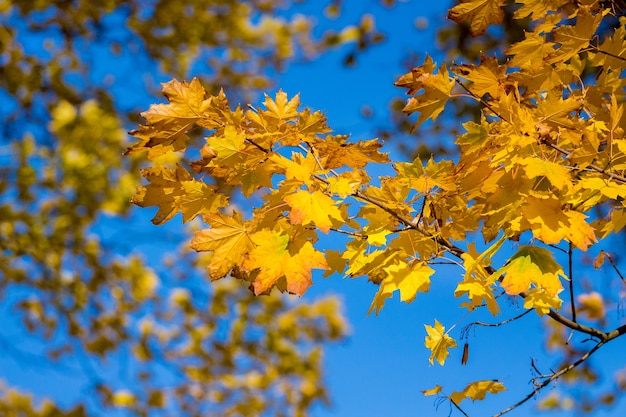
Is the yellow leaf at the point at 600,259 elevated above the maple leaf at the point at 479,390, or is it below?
above

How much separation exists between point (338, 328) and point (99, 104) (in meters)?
2.79

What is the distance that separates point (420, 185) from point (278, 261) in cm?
27

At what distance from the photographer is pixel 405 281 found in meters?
0.94

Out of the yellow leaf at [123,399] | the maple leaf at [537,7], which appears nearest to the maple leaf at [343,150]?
the maple leaf at [537,7]

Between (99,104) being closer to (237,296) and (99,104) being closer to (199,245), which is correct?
(237,296)

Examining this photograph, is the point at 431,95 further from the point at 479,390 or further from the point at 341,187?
the point at 479,390

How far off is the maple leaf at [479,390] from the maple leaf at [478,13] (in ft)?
2.53

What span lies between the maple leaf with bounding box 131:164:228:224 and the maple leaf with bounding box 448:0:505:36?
652mm

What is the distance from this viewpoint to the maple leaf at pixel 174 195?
1.04m

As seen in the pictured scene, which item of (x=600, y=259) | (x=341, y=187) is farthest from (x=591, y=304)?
(x=341, y=187)

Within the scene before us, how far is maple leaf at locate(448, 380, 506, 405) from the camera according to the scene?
111 centimetres

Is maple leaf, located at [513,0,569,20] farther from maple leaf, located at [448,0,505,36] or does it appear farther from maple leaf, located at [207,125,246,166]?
maple leaf, located at [207,125,246,166]

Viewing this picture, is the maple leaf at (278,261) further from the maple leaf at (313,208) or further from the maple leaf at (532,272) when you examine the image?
the maple leaf at (532,272)

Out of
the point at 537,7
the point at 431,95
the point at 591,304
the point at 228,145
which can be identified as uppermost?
the point at 591,304
